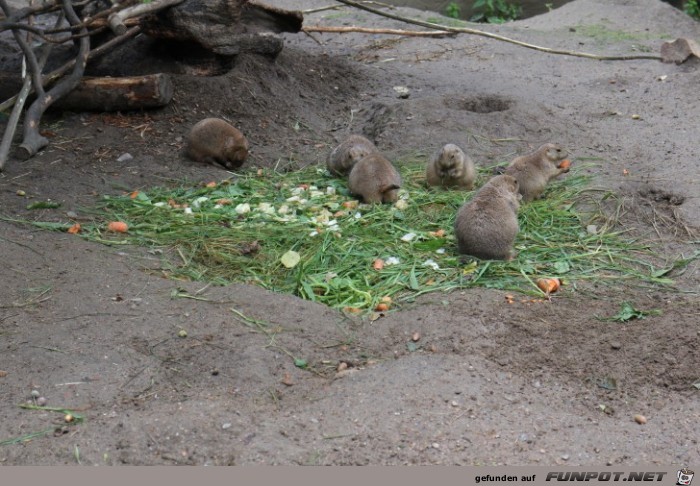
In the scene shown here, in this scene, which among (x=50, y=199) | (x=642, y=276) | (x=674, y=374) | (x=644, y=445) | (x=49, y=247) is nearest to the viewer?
(x=644, y=445)

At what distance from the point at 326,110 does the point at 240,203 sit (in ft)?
8.12

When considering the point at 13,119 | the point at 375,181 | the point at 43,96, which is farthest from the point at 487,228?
the point at 43,96

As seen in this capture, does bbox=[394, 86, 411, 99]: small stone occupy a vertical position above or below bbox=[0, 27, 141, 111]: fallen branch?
below

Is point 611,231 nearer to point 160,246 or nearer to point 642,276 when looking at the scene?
point 642,276

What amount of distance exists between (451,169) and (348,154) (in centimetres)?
97

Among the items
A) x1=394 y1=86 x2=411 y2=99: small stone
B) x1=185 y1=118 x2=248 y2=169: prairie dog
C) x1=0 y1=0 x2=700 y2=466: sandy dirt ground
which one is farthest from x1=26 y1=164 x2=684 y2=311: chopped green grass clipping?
x1=394 y1=86 x2=411 y2=99: small stone

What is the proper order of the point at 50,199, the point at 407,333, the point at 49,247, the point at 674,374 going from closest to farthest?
the point at 674,374
the point at 407,333
the point at 49,247
the point at 50,199

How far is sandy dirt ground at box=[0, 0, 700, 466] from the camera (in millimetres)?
4336

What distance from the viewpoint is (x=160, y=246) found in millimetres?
6633

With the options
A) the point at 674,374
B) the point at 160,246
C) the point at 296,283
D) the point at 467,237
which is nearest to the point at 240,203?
the point at 160,246

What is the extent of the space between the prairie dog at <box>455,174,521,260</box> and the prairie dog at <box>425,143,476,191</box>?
977mm

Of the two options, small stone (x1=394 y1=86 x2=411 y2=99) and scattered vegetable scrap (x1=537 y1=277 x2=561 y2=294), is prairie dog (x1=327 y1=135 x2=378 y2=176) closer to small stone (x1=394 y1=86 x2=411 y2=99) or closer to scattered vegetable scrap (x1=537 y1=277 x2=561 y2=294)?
small stone (x1=394 y1=86 x2=411 y2=99)

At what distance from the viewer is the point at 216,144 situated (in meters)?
8.19

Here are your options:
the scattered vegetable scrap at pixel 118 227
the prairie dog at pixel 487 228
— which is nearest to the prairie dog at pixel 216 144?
the scattered vegetable scrap at pixel 118 227
